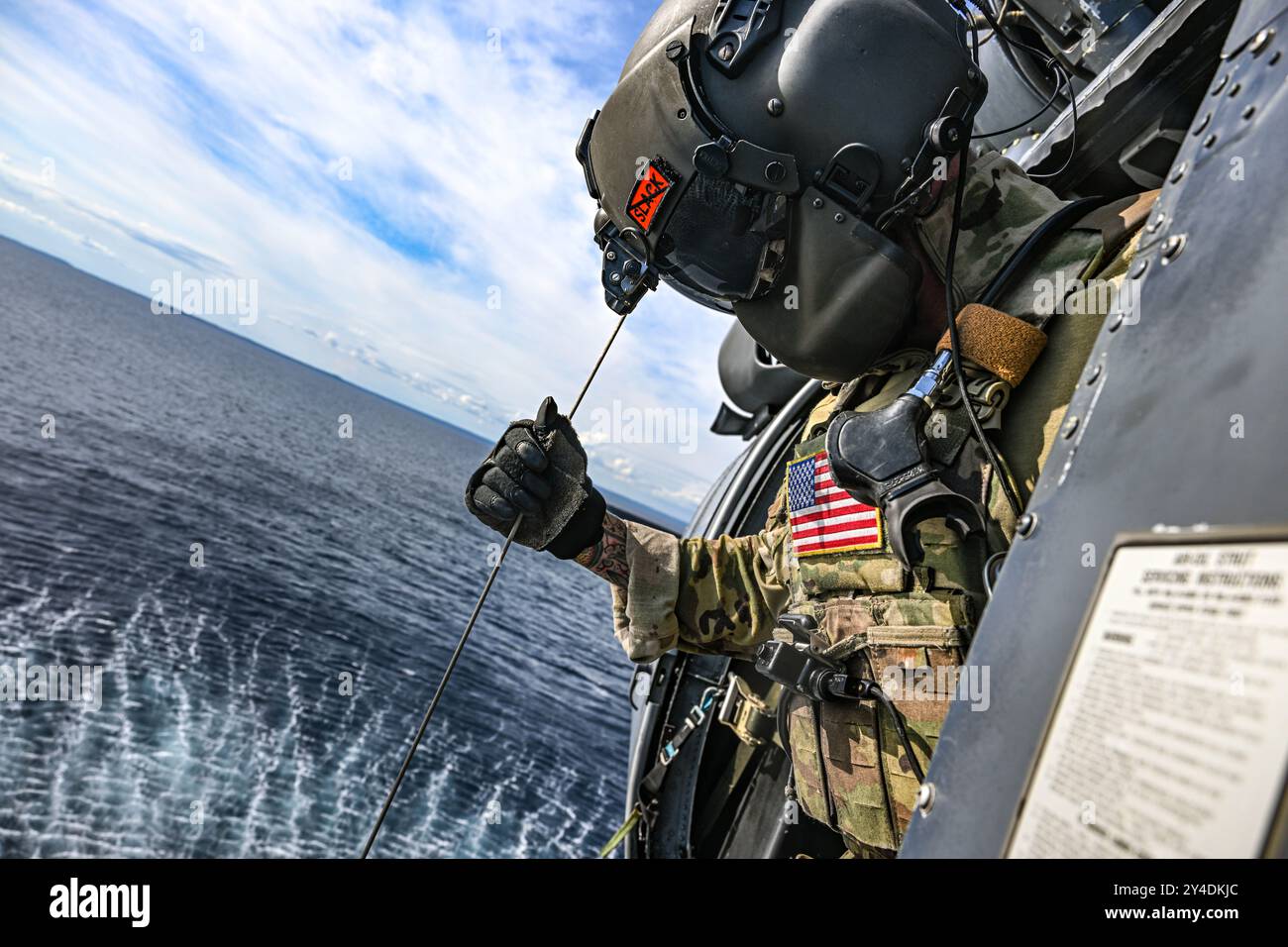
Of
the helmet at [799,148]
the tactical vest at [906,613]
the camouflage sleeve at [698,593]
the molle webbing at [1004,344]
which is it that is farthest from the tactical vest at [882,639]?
the camouflage sleeve at [698,593]

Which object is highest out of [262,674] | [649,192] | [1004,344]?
[649,192]

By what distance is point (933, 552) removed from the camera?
5.85 feet

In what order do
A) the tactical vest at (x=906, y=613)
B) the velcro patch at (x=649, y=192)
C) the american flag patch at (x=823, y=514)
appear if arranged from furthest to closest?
the velcro patch at (x=649, y=192) → the american flag patch at (x=823, y=514) → the tactical vest at (x=906, y=613)

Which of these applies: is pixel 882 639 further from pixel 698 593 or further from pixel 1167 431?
pixel 1167 431

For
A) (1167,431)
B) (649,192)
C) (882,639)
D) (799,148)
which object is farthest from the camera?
(649,192)

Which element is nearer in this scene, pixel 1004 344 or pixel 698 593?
pixel 1004 344

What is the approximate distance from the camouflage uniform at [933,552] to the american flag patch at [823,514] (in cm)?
3

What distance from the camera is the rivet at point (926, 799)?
0.91 meters

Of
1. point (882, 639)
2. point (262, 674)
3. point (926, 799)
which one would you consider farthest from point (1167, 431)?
point (262, 674)

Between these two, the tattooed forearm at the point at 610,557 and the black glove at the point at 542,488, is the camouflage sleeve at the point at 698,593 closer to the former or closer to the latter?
the tattooed forearm at the point at 610,557

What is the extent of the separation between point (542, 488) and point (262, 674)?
8.17m

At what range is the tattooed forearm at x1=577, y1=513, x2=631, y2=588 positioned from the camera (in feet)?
8.75
